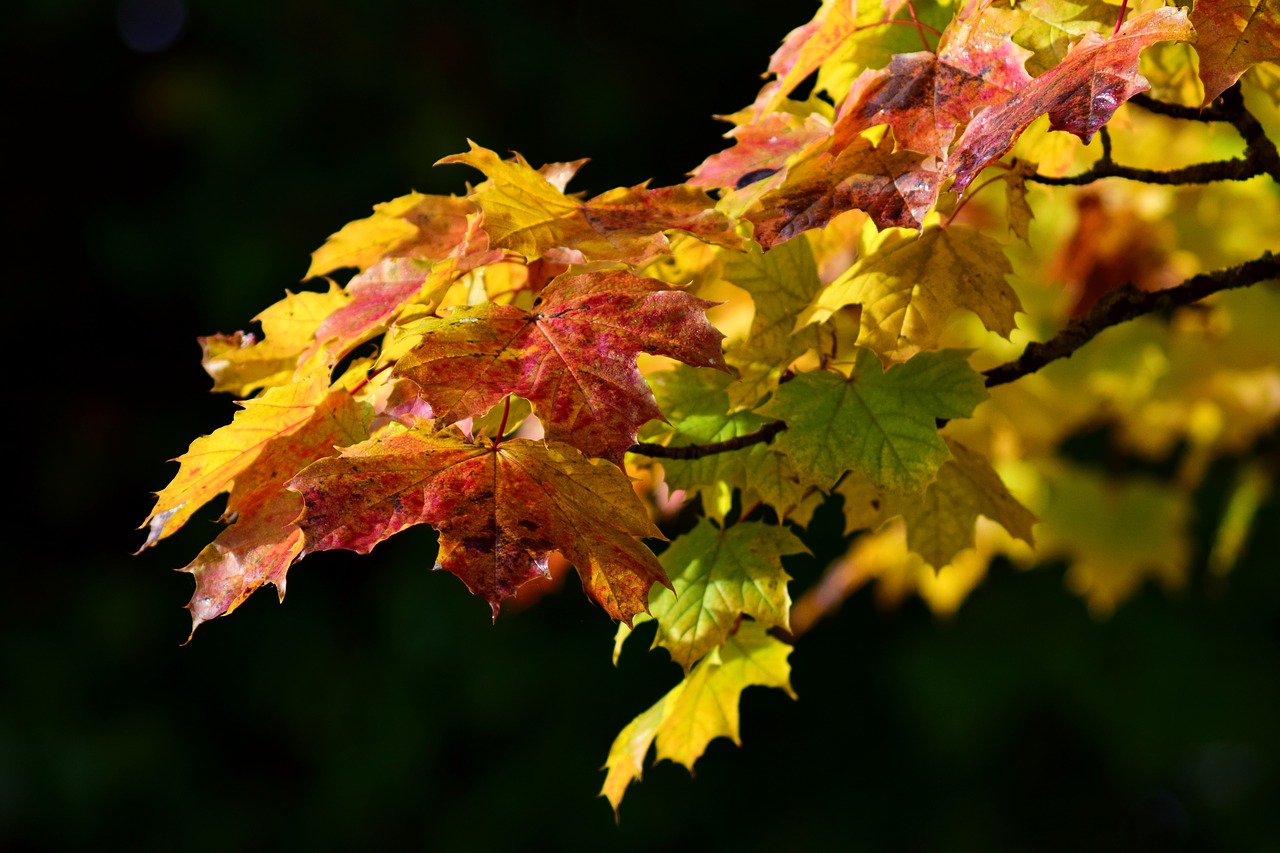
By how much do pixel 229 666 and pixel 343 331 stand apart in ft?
12.2

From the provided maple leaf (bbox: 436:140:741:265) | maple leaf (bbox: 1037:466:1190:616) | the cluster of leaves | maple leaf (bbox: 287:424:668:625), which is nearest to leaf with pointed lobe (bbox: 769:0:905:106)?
the cluster of leaves

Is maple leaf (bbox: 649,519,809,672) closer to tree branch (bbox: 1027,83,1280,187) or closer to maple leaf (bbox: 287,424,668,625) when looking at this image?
maple leaf (bbox: 287,424,668,625)

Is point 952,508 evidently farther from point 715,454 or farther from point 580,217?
point 580,217

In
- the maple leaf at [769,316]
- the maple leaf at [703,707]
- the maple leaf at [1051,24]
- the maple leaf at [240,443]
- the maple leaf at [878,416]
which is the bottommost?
the maple leaf at [703,707]

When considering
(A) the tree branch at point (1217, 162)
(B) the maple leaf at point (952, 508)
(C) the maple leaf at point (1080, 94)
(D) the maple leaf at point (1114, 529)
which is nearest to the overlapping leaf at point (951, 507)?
(B) the maple leaf at point (952, 508)

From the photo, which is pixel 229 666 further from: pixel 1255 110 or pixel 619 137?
pixel 1255 110

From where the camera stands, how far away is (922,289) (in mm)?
911

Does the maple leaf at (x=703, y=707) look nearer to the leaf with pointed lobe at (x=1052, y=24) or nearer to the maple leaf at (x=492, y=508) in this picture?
the maple leaf at (x=492, y=508)

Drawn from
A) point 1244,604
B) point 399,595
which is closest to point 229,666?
point 399,595

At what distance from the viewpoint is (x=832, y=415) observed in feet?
2.90

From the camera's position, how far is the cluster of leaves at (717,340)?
75cm

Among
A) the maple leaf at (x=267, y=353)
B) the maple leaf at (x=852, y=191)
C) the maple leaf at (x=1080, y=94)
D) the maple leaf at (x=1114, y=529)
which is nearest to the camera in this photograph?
the maple leaf at (x=1080, y=94)

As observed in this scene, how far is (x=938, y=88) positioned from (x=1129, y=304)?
0.27 metres

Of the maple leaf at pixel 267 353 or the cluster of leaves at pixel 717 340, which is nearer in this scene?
the cluster of leaves at pixel 717 340
